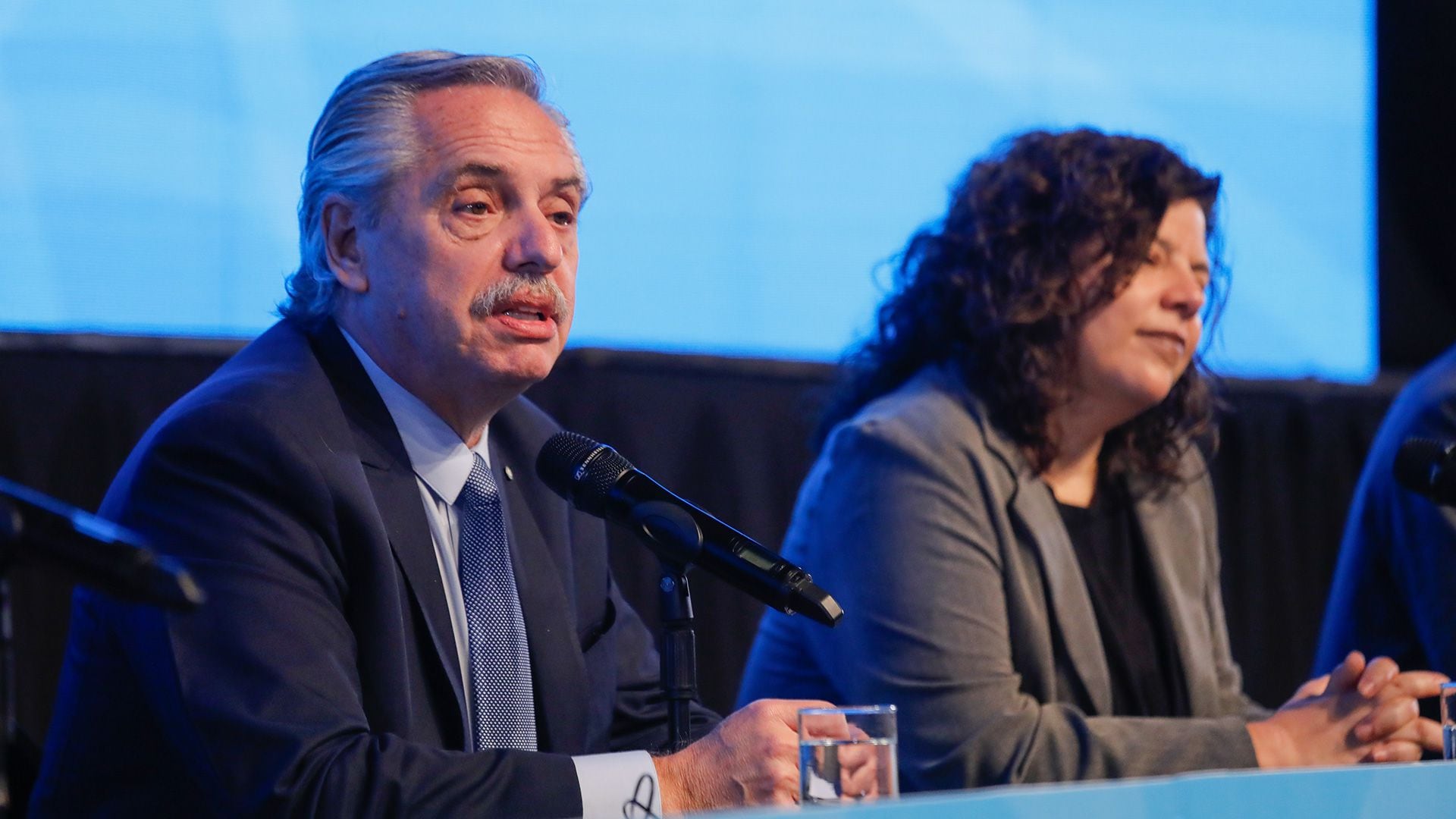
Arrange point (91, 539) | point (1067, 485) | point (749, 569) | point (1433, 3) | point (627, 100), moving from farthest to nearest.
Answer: point (1433, 3) → point (627, 100) → point (1067, 485) → point (749, 569) → point (91, 539)

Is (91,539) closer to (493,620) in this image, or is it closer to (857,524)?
(493,620)

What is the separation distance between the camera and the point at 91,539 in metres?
0.97

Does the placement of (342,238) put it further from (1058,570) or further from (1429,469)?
(1429,469)

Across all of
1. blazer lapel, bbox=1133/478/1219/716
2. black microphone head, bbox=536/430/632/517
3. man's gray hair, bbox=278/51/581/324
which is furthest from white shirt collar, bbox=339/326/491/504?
blazer lapel, bbox=1133/478/1219/716

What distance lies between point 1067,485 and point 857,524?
524 mm

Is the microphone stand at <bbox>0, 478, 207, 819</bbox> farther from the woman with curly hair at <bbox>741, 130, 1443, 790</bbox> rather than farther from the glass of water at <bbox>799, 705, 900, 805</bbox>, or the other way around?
the woman with curly hair at <bbox>741, 130, 1443, 790</bbox>

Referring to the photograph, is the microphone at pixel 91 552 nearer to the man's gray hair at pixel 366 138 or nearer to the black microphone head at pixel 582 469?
the black microphone head at pixel 582 469

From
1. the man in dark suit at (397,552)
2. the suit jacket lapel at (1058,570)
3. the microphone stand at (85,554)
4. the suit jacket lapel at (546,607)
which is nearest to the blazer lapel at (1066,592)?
the suit jacket lapel at (1058,570)

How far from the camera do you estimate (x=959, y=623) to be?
7.51 feet

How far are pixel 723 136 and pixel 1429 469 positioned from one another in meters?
1.63

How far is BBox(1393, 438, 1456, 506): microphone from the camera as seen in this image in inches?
78.4

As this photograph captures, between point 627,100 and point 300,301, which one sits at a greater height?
point 627,100

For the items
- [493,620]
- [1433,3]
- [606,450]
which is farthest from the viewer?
[1433,3]

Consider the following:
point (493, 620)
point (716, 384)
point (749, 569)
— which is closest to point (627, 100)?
point (716, 384)
